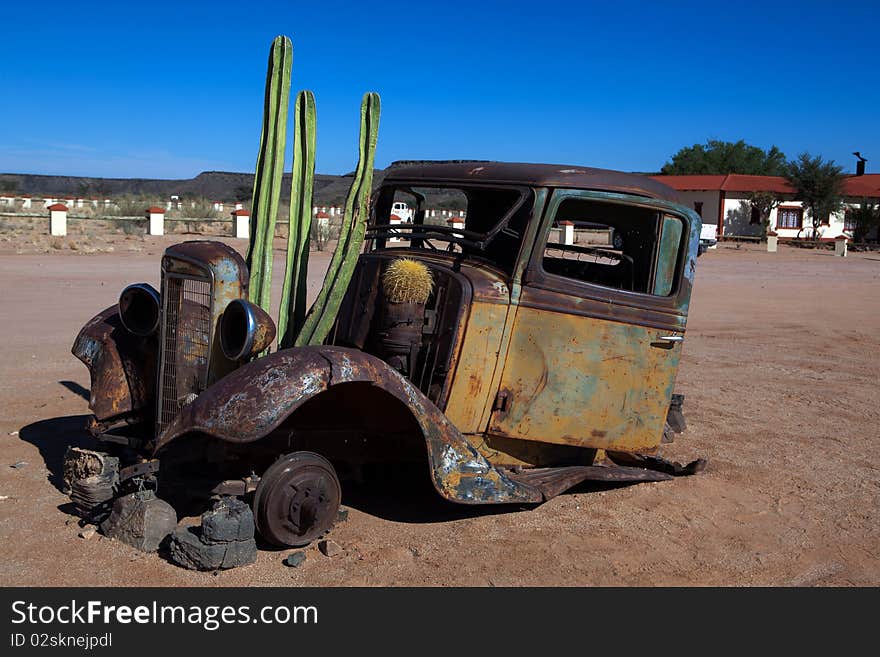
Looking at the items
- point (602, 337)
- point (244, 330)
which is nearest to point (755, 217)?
point (602, 337)

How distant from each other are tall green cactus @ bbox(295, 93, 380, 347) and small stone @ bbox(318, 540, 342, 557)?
1130 mm

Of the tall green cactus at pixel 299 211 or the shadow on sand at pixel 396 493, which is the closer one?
the shadow on sand at pixel 396 493

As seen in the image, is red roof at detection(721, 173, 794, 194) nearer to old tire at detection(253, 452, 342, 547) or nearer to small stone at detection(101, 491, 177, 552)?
old tire at detection(253, 452, 342, 547)

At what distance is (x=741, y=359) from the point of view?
33.7 ft

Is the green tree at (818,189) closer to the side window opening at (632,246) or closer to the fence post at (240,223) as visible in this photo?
the fence post at (240,223)

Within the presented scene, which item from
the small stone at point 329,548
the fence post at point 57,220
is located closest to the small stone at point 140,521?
the small stone at point 329,548

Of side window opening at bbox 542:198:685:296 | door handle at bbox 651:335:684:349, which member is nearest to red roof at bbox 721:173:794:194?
side window opening at bbox 542:198:685:296

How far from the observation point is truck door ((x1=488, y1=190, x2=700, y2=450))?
4.94m

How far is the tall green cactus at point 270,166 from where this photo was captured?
211 inches

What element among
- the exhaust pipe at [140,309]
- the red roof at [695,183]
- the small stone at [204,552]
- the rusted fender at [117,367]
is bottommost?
the small stone at [204,552]

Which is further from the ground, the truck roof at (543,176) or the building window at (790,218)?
the building window at (790,218)

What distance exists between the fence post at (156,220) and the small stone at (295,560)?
25335 mm
